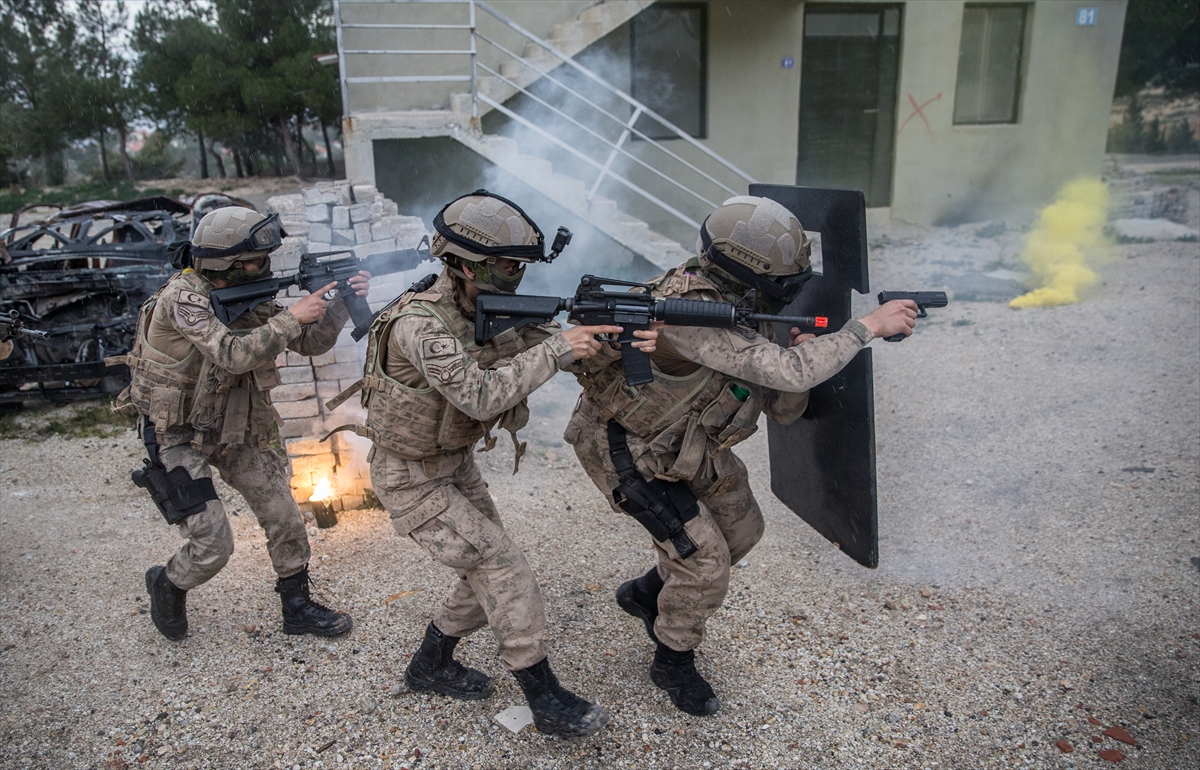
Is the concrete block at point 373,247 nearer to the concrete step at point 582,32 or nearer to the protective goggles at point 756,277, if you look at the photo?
the protective goggles at point 756,277

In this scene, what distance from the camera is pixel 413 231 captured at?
16.6ft

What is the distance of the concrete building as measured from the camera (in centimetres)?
834

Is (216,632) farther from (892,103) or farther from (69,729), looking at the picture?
(892,103)

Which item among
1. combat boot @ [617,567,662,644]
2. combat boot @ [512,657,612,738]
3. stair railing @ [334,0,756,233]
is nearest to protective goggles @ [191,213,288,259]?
combat boot @ [512,657,612,738]

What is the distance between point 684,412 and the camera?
10.1 feet

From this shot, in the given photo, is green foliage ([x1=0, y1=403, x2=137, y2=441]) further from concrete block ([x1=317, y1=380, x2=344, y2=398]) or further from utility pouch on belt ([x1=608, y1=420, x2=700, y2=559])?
utility pouch on belt ([x1=608, y1=420, x2=700, y2=559])

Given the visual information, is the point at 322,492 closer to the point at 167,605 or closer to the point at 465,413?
the point at 167,605

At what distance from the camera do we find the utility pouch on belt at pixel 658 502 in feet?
10.0

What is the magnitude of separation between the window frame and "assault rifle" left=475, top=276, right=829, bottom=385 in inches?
470

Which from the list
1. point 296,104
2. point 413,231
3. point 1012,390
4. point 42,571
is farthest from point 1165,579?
point 296,104

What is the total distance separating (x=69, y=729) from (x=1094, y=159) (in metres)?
15.7

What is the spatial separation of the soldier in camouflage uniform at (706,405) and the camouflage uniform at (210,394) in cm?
135

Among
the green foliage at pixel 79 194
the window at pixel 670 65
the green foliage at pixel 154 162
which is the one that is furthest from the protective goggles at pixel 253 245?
the green foliage at pixel 154 162

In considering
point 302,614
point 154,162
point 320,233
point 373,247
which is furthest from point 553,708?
point 154,162
